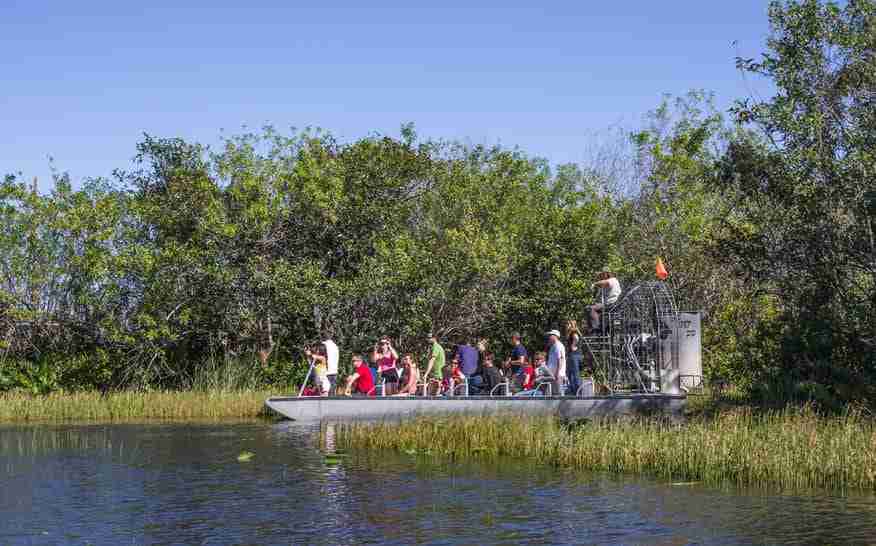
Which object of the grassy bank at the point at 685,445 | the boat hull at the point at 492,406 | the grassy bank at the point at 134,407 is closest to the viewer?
the grassy bank at the point at 685,445

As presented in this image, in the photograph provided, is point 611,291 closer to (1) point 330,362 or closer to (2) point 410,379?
(2) point 410,379

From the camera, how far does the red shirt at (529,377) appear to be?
2541 centimetres

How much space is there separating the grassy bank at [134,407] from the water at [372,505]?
24.9 feet

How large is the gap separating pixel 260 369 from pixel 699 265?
12434mm

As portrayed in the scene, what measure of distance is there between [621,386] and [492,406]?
279cm

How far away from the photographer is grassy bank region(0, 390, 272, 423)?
1077 inches

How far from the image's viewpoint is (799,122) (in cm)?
2119

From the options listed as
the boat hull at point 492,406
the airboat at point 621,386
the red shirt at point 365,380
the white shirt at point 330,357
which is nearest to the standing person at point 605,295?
the airboat at point 621,386

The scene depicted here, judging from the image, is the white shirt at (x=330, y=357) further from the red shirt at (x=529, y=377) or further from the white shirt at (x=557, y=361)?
the white shirt at (x=557, y=361)

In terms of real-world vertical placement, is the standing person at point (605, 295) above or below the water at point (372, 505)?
above

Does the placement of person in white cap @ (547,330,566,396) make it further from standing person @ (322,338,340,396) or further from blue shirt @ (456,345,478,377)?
standing person @ (322,338,340,396)

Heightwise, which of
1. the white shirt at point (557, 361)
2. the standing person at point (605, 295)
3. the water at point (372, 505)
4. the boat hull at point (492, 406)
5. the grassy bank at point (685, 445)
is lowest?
the water at point (372, 505)

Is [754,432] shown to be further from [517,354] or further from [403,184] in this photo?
[403,184]

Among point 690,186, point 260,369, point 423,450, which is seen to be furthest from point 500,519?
point 690,186
